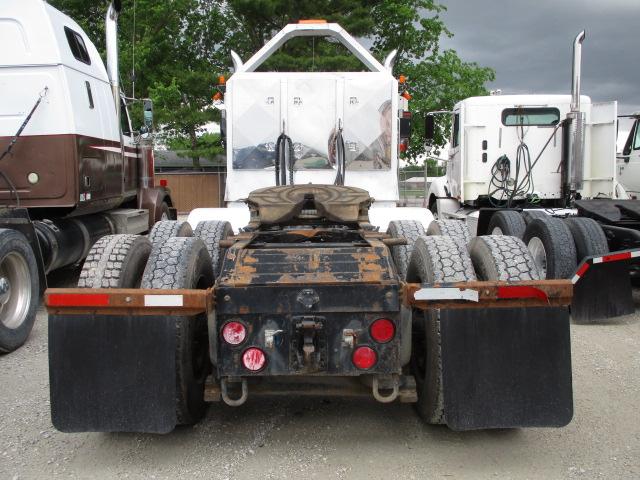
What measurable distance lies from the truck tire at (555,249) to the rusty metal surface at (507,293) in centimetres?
349

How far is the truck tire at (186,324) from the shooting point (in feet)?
11.4

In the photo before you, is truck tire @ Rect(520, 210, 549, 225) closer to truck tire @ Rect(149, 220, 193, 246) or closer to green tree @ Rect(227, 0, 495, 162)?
truck tire @ Rect(149, 220, 193, 246)

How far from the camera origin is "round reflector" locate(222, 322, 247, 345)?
3223mm

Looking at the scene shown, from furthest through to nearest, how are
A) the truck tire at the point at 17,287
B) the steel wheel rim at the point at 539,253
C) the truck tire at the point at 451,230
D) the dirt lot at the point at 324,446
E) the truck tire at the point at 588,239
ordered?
the steel wheel rim at the point at 539,253 → the truck tire at the point at 588,239 → the truck tire at the point at 17,287 → the truck tire at the point at 451,230 → the dirt lot at the point at 324,446

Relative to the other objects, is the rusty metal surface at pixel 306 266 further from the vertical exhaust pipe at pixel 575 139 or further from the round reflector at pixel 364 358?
the vertical exhaust pipe at pixel 575 139

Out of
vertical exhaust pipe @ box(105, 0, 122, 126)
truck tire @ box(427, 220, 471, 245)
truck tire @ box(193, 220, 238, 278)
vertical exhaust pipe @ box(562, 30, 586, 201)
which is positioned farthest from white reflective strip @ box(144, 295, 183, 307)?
vertical exhaust pipe @ box(562, 30, 586, 201)

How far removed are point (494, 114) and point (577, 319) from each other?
4.61 metres

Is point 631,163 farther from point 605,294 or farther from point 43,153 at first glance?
point 43,153

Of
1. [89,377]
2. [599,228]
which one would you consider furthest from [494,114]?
[89,377]

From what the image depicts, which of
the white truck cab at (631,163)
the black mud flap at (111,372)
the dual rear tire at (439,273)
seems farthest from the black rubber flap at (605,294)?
the white truck cab at (631,163)

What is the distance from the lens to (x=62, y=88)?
23.7ft

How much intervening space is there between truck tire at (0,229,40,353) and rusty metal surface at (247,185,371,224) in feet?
7.89

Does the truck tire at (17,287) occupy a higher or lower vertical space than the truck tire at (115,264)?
lower

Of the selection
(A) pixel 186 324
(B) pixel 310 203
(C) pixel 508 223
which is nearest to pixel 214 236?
(B) pixel 310 203
